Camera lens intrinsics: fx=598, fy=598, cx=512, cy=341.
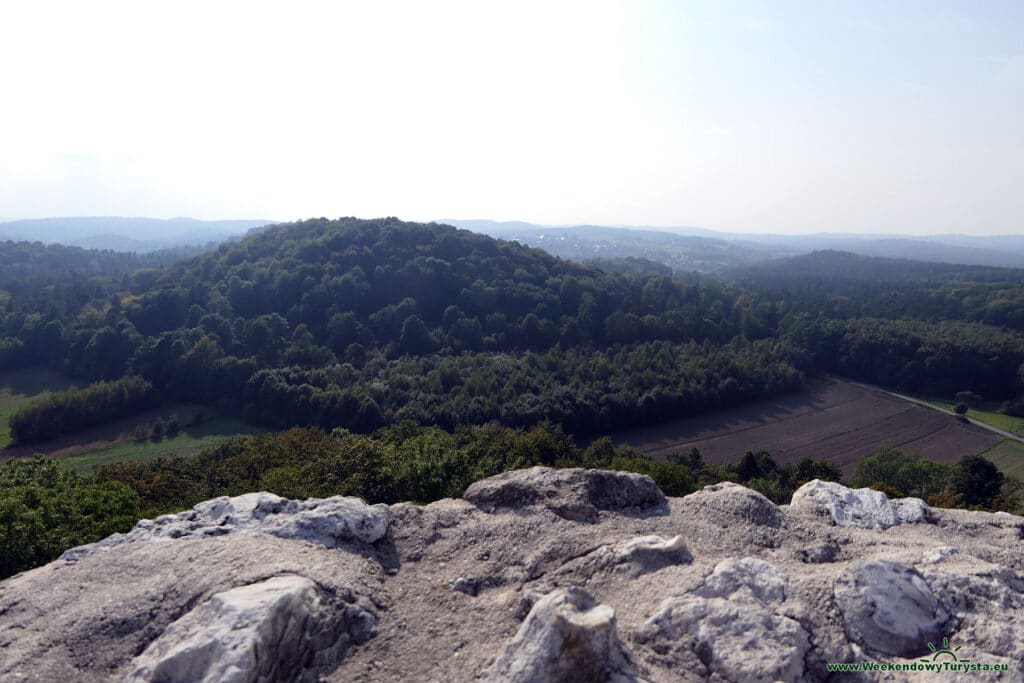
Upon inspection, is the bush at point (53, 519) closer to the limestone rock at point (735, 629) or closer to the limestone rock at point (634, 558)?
the limestone rock at point (634, 558)

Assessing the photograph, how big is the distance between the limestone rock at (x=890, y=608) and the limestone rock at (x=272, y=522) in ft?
34.5

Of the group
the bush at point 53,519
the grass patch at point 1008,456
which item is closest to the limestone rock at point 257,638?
the bush at point 53,519

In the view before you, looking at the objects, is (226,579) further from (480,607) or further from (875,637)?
(875,637)

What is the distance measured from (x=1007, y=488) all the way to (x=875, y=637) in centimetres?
4552

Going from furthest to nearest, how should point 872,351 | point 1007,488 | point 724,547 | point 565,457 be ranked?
point 872,351 < point 1007,488 < point 565,457 < point 724,547

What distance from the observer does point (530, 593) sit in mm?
12492

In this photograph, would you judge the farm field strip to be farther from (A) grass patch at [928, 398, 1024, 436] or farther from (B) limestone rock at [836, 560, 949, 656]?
(B) limestone rock at [836, 560, 949, 656]

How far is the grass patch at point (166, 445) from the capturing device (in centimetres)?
5502

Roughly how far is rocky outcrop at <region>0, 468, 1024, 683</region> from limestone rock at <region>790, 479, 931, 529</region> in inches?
A: 2.2

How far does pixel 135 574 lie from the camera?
44.1 feet

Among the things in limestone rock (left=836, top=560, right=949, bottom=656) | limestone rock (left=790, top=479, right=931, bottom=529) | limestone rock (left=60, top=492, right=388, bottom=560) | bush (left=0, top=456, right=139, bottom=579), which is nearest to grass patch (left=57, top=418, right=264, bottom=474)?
bush (left=0, top=456, right=139, bottom=579)

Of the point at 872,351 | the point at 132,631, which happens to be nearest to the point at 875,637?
the point at 132,631

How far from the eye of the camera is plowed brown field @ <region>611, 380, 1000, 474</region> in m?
60.3

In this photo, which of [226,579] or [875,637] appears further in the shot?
[226,579]
